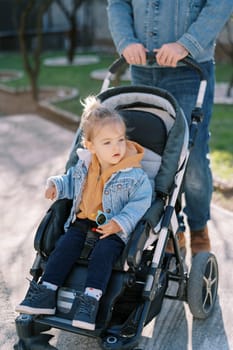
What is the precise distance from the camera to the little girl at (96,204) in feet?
9.03

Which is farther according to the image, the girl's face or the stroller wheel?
the stroller wheel

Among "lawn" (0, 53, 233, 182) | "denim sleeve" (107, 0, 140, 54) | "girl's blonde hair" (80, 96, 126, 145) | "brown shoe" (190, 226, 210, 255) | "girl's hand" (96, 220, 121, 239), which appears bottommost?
"lawn" (0, 53, 233, 182)

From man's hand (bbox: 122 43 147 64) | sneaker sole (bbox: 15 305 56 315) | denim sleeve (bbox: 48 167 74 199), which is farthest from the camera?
man's hand (bbox: 122 43 147 64)

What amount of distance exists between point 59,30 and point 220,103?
8.24 m

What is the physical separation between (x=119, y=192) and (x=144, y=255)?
395 millimetres

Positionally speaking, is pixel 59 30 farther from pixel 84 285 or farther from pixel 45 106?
pixel 84 285

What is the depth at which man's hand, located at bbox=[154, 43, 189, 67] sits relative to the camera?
126 inches

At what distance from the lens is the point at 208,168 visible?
12.3 ft

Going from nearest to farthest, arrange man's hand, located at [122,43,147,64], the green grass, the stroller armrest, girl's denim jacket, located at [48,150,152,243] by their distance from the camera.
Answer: girl's denim jacket, located at [48,150,152,243]
the stroller armrest
man's hand, located at [122,43,147,64]
the green grass

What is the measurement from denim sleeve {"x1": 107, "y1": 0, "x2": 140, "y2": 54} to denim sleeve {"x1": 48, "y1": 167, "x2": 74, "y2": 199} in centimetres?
81

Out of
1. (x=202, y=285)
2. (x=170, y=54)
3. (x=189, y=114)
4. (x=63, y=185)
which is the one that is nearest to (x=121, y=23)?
(x=170, y=54)

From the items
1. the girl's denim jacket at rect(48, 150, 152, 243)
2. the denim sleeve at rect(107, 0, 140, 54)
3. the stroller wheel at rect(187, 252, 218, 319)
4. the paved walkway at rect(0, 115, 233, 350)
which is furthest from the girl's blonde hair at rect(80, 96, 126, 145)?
the paved walkway at rect(0, 115, 233, 350)

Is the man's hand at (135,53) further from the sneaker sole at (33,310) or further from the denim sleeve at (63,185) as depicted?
the sneaker sole at (33,310)

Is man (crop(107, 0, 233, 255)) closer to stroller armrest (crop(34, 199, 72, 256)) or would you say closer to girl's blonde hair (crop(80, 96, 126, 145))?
girl's blonde hair (crop(80, 96, 126, 145))
